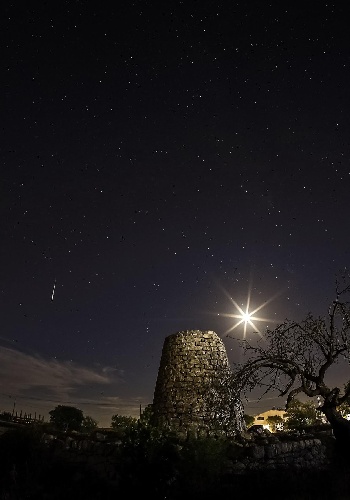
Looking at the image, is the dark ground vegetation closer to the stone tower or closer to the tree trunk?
the tree trunk

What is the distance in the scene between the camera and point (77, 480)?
15539 mm

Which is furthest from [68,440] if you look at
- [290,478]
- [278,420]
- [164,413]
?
[278,420]

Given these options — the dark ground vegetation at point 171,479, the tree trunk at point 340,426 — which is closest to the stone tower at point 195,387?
the dark ground vegetation at point 171,479

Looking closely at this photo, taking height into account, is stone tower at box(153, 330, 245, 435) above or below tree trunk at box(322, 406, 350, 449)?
above

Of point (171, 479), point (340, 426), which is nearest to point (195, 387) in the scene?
point (171, 479)

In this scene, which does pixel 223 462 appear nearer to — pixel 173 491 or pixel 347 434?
pixel 173 491

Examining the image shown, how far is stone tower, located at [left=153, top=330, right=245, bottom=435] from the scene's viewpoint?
656 inches

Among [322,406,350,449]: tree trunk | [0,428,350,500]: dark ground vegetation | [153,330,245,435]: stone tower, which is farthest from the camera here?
[153,330,245,435]: stone tower

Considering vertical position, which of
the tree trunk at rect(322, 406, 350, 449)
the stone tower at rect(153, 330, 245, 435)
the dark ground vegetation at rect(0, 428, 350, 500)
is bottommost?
the dark ground vegetation at rect(0, 428, 350, 500)

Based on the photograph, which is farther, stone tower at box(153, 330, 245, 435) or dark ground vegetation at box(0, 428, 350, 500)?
stone tower at box(153, 330, 245, 435)

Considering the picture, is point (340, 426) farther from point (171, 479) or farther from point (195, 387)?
point (195, 387)

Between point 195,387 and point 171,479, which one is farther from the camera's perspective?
point 195,387

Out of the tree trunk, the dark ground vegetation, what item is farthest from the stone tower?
the tree trunk

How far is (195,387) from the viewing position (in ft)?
58.4
